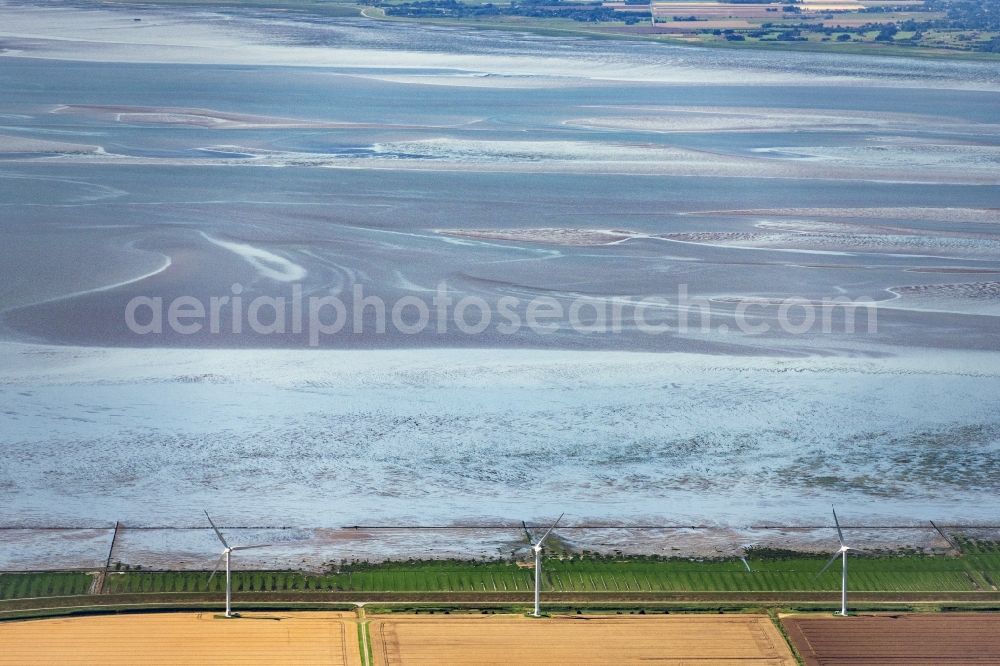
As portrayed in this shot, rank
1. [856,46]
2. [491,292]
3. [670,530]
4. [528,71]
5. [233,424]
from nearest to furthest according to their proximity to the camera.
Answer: [670,530] → [233,424] → [491,292] → [528,71] → [856,46]

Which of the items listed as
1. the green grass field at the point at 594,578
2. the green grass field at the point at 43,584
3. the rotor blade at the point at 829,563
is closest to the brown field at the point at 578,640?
the green grass field at the point at 594,578

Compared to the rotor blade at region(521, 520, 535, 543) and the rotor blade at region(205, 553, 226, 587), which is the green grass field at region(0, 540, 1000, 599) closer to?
the rotor blade at region(205, 553, 226, 587)

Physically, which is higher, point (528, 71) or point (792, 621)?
point (528, 71)

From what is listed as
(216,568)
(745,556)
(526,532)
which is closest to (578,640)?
(526,532)

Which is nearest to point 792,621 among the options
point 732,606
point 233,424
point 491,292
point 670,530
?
point 732,606

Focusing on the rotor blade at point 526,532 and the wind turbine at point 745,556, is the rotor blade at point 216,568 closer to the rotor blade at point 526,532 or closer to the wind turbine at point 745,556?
the rotor blade at point 526,532

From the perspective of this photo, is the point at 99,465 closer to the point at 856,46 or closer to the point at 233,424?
the point at 233,424
